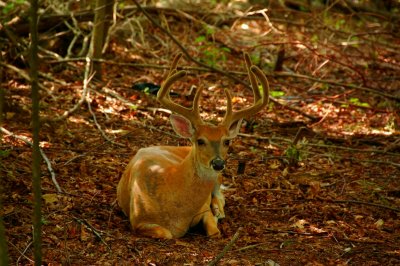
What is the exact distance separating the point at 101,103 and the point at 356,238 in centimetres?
469

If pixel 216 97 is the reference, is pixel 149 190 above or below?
above

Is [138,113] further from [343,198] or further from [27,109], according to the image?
[343,198]

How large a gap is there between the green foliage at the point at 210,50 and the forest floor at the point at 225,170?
4 centimetres

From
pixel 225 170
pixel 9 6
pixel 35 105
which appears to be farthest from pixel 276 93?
pixel 35 105

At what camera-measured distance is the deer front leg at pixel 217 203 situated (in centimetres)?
633

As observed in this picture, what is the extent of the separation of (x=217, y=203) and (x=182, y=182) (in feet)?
2.25

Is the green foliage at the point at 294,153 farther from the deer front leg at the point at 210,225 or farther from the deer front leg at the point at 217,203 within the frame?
the deer front leg at the point at 210,225

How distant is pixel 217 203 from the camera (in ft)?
21.0

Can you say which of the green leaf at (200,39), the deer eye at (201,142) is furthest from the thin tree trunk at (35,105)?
the green leaf at (200,39)

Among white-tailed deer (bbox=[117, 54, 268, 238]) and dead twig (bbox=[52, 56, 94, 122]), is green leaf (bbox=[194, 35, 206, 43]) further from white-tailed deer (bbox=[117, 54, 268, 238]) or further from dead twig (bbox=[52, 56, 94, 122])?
white-tailed deer (bbox=[117, 54, 268, 238])

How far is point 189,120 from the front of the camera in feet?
19.7

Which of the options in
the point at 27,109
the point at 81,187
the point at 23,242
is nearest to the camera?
the point at 23,242

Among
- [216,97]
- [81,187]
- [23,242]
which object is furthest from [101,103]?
[23,242]

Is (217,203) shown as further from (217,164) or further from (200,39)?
(200,39)
